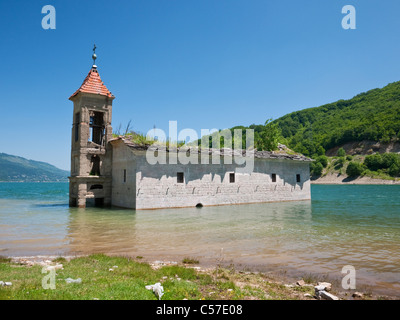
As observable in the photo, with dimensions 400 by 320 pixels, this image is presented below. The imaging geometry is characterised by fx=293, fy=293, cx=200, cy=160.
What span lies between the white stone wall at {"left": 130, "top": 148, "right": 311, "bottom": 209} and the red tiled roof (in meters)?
6.86

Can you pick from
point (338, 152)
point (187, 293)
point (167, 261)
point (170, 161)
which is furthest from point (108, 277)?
point (338, 152)

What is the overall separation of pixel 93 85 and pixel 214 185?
12589 mm

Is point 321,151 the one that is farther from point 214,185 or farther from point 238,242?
point 238,242

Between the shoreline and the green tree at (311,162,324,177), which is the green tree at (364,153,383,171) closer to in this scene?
the green tree at (311,162,324,177)

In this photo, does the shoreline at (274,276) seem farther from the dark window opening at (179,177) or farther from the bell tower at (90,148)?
the bell tower at (90,148)

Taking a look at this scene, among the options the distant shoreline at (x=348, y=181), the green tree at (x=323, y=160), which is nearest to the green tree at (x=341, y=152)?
the green tree at (x=323, y=160)

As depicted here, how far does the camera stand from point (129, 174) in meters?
20.9

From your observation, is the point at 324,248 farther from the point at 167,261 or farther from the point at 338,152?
the point at 338,152

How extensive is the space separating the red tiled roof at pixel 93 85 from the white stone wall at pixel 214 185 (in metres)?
→ 6.86

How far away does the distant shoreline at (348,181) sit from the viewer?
83644 mm

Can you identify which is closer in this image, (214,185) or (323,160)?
(214,185)

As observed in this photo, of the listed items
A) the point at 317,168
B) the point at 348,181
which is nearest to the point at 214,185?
the point at 348,181
